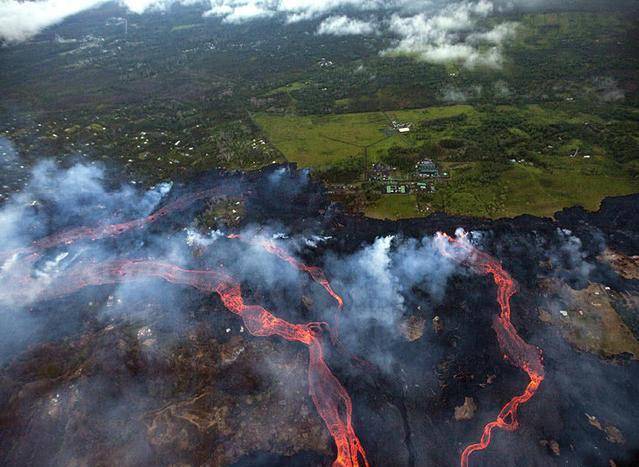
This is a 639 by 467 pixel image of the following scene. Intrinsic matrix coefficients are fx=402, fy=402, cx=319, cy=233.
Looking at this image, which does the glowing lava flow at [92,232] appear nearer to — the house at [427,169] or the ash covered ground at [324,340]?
the ash covered ground at [324,340]

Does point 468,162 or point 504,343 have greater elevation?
point 504,343

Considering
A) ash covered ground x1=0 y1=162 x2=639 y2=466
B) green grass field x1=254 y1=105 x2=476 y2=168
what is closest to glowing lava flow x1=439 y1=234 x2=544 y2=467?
ash covered ground x1=0 y1=162 x2=639 y2=466

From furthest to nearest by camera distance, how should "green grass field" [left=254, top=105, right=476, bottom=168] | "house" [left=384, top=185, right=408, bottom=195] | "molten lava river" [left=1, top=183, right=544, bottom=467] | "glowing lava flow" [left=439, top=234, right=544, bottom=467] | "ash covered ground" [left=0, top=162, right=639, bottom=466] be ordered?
"green grass field" [left=254, top=105, right=476, bottom=168], "house" [left=384, top=185, right=408, bottom=195], "molten lava river" [left=1, top=183, right=544, bottom=467], "glowing lava flow" [left=439, top=234, right=544, bottom=467], "ash covered ground" [left=0, top=162, right=639, bottom=466]

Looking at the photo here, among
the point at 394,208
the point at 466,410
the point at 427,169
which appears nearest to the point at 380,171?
the point at 427,169

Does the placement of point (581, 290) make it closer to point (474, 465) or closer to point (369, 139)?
point (474, 465)

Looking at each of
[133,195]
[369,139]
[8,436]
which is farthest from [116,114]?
[8,436]

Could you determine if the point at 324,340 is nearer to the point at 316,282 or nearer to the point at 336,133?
the point at 316,282

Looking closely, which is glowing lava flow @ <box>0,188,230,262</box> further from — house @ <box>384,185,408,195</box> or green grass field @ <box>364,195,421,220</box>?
house @ <box>384,185,408,195</box>
